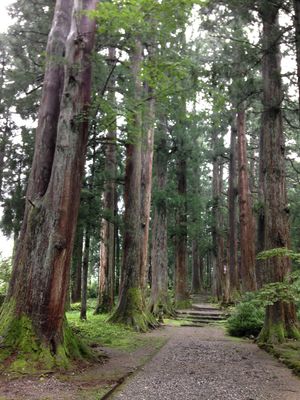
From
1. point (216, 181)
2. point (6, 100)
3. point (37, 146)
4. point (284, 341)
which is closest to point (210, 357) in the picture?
point (284, 341)

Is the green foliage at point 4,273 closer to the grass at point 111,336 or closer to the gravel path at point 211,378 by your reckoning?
the grass at point 111,336

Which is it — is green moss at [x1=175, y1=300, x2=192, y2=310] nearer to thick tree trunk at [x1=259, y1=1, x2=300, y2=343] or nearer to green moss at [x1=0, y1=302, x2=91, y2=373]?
thick tree trunk at [x1=259, y1=1, x2=300, y2=343]

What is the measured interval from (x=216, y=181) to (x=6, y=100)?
52.8 ft

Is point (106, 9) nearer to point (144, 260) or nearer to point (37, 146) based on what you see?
point (37, 146)

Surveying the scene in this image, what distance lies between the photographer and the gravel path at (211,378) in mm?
4559

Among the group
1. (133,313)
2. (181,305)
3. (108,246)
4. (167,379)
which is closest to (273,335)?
(167,379)

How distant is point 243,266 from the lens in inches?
671

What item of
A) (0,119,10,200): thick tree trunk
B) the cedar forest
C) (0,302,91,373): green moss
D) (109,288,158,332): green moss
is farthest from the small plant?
(0,119,10,200): thick tree trunk

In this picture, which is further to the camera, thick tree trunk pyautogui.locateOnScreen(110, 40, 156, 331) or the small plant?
thick tree trunk pyautogui.locateOnScreen(110, 40, 156, 331)

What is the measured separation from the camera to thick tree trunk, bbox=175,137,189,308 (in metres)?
19.9

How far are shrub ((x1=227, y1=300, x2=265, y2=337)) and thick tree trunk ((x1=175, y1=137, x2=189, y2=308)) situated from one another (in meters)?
8.64

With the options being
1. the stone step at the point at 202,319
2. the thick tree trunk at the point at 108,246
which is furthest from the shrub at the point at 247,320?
the thick tree trunk at the point at 108,246

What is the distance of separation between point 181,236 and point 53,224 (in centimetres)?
1471

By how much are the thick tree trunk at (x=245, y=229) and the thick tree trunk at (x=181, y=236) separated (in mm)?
3169
